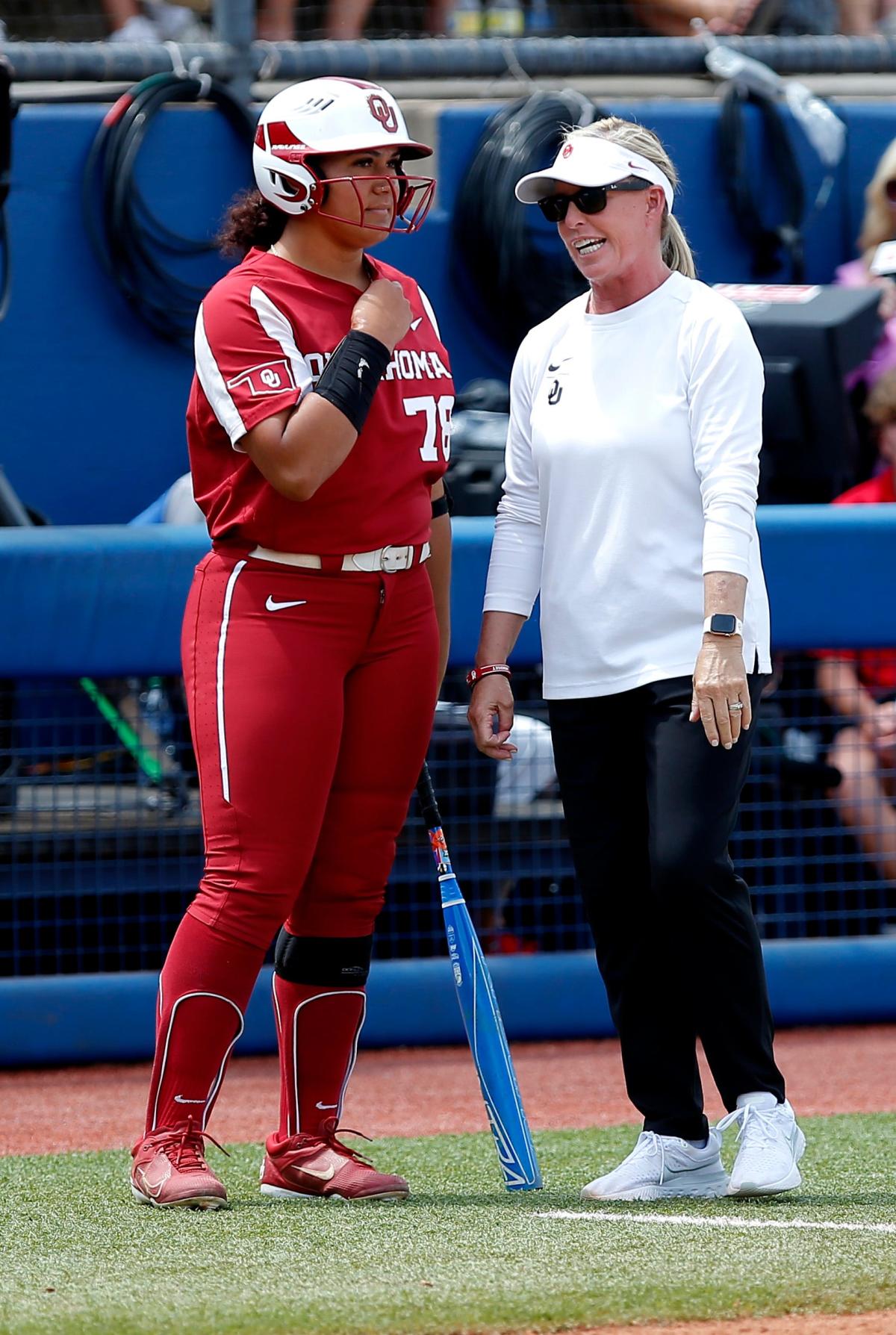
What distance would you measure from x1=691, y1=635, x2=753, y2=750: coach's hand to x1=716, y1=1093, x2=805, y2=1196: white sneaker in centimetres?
64

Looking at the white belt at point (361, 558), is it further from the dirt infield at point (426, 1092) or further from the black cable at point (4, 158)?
the black cable at point (4, 158)

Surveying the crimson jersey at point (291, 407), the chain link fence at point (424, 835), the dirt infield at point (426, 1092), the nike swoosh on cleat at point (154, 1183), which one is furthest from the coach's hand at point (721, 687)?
the chain link fence at point (424, 835)

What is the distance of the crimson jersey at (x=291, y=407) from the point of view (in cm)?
319

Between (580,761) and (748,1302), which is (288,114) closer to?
(580,761)

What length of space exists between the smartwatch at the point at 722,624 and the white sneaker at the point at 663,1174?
91 cm

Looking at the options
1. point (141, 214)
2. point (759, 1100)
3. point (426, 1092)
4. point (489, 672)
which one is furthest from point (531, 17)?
point (759, 1100)

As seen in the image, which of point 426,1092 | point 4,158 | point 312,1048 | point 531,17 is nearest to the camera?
point 312,1048

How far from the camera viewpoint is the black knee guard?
3.42 m

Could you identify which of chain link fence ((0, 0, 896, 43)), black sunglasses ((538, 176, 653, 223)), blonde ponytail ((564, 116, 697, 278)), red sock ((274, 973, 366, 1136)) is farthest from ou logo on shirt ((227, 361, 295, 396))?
chain link fence ((0, 0, 896, 43))

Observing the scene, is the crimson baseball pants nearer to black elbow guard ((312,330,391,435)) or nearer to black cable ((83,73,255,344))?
black elbow guard ((312,330,391,435))

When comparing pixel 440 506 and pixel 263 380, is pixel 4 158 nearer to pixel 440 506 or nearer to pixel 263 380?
pixel 440 506

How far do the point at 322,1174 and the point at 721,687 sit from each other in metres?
1.11

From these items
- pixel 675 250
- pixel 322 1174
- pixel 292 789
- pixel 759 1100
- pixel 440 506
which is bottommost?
pixel 322 1174

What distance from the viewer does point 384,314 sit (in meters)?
3.27
